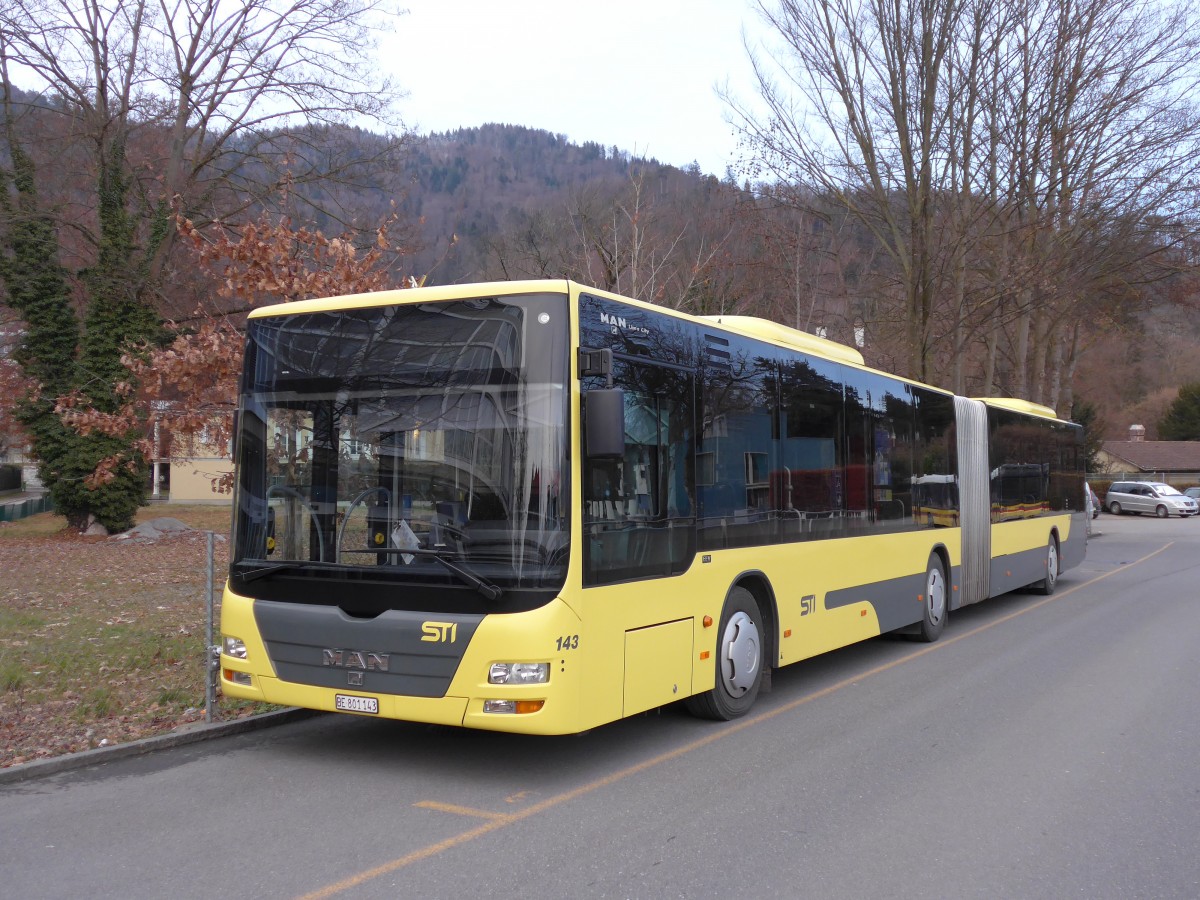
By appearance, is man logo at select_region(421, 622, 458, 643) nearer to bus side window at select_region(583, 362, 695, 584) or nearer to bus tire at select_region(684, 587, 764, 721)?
bus side window at select_region(583, 362, 695, 584)

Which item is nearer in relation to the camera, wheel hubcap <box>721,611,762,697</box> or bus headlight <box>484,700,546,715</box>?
bus headlight <box>484,700,546,715</box>

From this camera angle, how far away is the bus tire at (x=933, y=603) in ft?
40.1

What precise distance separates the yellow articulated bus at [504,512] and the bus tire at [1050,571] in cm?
1068

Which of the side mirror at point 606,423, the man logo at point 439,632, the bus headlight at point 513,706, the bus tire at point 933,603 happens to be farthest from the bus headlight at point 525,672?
the bus tire at point 933,603

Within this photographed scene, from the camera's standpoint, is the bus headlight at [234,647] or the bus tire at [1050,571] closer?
the bus headlight at [234,647]

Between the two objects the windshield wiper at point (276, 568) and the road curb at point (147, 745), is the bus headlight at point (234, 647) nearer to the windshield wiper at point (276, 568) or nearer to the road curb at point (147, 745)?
the windshield wiper at point (276, 568)

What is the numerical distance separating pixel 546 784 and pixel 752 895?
2035 mm

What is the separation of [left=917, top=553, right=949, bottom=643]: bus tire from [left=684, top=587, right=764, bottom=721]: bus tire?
4584mm

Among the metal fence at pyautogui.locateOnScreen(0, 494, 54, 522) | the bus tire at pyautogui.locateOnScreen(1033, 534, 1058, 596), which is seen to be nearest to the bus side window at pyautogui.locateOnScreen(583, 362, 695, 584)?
the bus tire at pyautogui.locateOnScreen(1033, 534, 1058, 596)

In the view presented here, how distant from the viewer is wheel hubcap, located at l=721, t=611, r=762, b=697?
7.87m

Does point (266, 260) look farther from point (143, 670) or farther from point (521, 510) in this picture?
point (521, 510)

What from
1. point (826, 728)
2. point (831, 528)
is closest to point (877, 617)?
point (831, 528)

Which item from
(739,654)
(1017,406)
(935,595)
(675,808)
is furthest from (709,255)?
(675,808)

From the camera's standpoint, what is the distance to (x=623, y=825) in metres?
5.49
